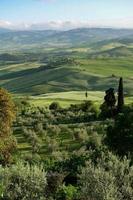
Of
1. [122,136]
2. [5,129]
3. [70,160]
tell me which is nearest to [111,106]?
[5,129]

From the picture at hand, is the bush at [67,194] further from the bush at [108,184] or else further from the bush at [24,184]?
the bush at [108,184]

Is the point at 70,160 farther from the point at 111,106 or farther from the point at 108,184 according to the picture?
the point at 111,106

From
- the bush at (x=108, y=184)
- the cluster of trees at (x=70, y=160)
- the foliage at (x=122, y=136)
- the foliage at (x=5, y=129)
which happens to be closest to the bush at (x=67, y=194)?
the cluster of trees at (x=70, y=160)

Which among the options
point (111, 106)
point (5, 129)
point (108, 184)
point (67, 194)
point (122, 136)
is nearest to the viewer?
point (108, 184)

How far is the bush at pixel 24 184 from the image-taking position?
2961 cm

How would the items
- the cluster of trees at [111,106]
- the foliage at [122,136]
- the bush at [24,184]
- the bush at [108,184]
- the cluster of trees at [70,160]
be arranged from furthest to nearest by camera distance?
the cluster of trees at [111,106] < the foliage at [122,136] < the bush at [24,184] < the cluster of trees at [70,160] < the bush at [108,184]

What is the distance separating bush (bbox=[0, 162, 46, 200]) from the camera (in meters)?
29.6

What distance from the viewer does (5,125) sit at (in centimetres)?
5447

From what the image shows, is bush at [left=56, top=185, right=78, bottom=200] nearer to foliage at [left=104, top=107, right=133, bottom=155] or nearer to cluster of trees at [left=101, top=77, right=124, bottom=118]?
foliage at [left=104, top=107, right=133, bottom=155]

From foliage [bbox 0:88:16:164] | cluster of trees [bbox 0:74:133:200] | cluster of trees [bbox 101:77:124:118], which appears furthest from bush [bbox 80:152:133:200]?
cluster of trees [bbox 101:77:124:118]

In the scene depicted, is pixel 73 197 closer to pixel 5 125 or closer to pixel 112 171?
pixel 112 171

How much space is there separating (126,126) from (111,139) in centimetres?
219

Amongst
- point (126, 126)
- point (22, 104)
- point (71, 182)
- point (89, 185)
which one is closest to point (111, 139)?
point (126, 126)

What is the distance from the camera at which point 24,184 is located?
3014 centimetres
